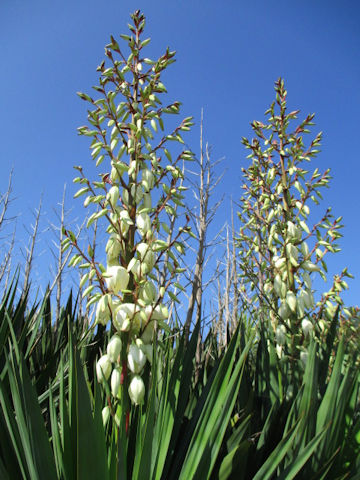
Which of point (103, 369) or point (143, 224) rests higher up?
point (143, 224)

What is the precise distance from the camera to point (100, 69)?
5.31 feet

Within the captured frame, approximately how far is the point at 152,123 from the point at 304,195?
97 cm

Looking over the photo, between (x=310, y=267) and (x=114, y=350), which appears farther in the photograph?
(x=310, y=267)

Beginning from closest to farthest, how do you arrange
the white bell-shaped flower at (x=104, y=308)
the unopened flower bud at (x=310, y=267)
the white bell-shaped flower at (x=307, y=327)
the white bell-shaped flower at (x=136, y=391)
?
the white bell-shaped flower at (x=136, y=391) → the white bell-shaped flower at (x=104, y=308) → the white bell-shaped flower at (x=307, y=327) → the unopened flower bud at (x=310, y=267)

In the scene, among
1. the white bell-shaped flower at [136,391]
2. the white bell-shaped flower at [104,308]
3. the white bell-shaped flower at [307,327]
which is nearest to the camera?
the white bell-shaped flower at [136,391]

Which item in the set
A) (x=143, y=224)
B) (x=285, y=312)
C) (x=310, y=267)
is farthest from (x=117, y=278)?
(x=310, y=267)

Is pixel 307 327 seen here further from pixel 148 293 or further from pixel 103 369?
pixel 103 369

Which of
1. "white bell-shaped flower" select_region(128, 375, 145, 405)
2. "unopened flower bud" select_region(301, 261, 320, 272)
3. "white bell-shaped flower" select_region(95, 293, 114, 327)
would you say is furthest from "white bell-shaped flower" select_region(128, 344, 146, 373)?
"unopened flower bud" select_region(301, 261, 320, 272)

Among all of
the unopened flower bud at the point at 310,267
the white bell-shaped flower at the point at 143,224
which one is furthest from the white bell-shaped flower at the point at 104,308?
the unopened flower bud at the point at 310,267

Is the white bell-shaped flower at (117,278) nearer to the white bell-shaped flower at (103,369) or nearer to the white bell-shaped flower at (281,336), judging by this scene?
the white bell-shaped flower at (103,369)

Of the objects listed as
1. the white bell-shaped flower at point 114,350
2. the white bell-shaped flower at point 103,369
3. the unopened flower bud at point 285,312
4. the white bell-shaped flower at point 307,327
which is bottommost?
the white bell-shaped flower at point 103,369

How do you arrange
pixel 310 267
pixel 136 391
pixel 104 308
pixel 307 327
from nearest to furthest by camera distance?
1. pixel 136 391
2. pixel 104 308
3. pixel 307 327
4. pixel 310 267

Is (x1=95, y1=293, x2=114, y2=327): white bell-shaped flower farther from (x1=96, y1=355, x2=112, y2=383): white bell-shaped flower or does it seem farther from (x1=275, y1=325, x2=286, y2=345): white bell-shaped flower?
(x1=275, y1=325, x2=286, y2=345): white bell-shaped flower

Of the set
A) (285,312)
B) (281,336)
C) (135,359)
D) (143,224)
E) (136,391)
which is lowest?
(136,391)
